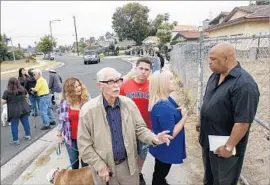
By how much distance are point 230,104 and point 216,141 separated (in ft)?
1.35

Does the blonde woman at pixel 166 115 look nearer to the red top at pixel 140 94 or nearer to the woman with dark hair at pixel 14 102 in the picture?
the red top at pixel 140 94

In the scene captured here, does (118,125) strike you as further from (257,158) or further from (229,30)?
(229,30)

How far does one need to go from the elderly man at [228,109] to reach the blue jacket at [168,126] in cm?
32

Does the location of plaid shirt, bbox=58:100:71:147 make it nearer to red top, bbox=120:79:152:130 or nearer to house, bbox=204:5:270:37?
red top, bbox=120:79:152:130

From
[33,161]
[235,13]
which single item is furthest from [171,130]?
[235,13]

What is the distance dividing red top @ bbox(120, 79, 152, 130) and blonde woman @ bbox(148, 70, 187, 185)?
371 millimetres

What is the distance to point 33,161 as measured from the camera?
5258 mm

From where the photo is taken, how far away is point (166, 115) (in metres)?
2.84

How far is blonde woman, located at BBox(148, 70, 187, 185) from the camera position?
2861mm

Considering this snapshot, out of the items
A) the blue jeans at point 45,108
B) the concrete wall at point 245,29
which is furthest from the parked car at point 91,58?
the blue jeans at point 45,108

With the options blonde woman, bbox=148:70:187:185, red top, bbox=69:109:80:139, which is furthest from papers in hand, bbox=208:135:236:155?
red top, bbox=69:109:80:139

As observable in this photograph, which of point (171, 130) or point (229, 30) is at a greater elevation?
point (229, 30)

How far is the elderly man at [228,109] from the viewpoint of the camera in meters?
2.29

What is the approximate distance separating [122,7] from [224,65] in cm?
5477
